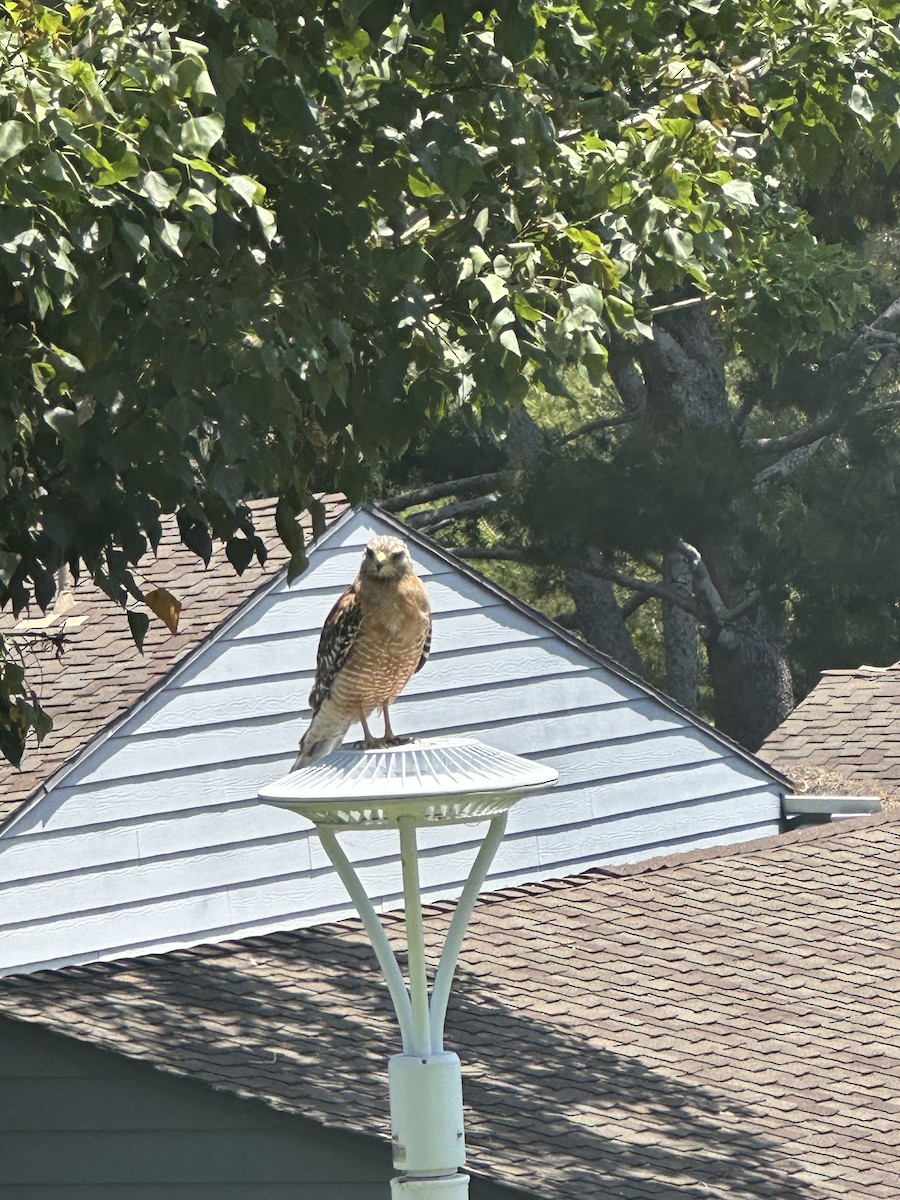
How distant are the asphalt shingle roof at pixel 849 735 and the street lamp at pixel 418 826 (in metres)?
10.4

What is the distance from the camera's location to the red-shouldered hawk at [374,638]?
302 inches

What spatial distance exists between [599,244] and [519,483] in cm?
1635

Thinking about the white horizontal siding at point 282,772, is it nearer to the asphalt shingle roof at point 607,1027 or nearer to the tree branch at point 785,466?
the asphalt shingle roof at point 607,1027

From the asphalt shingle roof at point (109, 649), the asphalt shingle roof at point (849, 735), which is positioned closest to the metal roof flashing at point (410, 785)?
the asphalt shingle roof at point (109, 649)

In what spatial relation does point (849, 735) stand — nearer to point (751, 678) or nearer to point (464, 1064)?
point (464, 1064)

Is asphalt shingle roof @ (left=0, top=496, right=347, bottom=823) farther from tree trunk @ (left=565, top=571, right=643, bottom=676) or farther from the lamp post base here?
tree trunk @ (left=565, top=571, right=643, bottom=676)

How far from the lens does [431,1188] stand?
5633mm

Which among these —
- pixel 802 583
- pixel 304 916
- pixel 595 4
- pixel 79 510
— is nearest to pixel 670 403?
pixel 802 583

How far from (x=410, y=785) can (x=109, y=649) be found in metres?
6.20

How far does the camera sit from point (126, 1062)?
29.5 ft

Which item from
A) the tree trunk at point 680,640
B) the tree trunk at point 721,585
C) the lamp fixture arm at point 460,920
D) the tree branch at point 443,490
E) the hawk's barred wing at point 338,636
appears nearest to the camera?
the lamp fixture arm at point 460,920

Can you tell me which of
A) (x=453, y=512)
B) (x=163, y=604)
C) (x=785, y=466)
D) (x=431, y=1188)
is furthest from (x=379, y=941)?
(x=453, y=512)

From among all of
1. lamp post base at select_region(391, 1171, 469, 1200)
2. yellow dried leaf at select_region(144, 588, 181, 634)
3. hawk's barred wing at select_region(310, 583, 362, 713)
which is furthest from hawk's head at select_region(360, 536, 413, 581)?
lamp post base at select_region(391, 1171, 469, 1200)

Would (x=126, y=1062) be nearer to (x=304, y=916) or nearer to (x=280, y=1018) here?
(x=280, y=1018)
